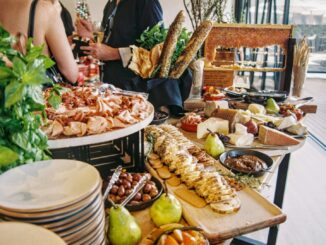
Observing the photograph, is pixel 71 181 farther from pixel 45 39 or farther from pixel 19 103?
pixel 45 39

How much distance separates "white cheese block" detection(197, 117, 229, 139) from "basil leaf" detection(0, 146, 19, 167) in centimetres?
118

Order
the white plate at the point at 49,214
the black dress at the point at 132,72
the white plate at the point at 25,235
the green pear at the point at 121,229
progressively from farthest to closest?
the black dress at the point at 132,72, the green pear at the point at 121,229, the white plate at the point at 49,214, the white plate at the point at 25,235

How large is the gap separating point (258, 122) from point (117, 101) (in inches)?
33.4

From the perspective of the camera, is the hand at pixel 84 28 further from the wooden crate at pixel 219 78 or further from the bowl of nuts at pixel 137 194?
the bowl of nuts at pixel 137 194

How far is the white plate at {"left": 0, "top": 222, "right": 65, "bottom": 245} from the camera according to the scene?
1.63 feet

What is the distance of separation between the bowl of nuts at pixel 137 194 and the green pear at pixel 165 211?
0.07 metres

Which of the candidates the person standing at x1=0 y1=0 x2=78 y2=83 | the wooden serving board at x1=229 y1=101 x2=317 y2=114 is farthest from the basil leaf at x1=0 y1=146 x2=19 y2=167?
the wooden serving board at x1=229 y1=101 x2=317 y2=114

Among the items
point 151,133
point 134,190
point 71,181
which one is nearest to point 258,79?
point 151,133

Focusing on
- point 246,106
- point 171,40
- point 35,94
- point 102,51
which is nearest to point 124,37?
point 102,51

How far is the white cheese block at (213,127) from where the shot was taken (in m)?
1.74

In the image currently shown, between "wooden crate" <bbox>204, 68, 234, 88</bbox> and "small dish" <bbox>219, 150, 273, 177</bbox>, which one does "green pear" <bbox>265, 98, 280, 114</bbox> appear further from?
"small dish" <bbox>219, 150, 273, 177</bbox>

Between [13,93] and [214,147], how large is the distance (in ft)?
3.46

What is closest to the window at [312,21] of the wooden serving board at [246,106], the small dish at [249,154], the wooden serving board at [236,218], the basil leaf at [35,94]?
the wooden serving board at [246,106]

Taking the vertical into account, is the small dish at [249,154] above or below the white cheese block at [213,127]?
below
